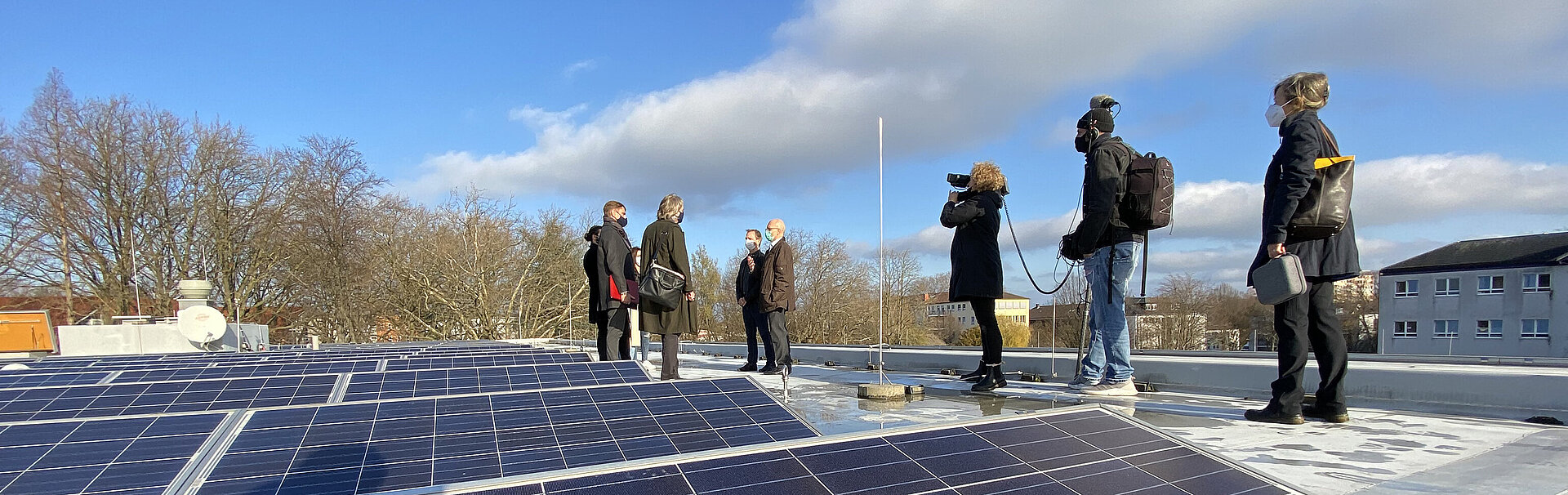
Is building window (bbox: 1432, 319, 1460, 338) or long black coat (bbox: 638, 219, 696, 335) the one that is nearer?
long black coat (bbox: 638, 219, 696, 335)

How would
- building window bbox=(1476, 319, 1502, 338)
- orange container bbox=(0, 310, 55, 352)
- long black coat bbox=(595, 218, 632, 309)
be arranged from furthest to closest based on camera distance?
building window bbox=(1476, 319, 1502, 338)
orange container bbox=(0, 310, 55, 352)
long black coat bbox=(595, 218, 632, 309)

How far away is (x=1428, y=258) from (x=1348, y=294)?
9.62 metres

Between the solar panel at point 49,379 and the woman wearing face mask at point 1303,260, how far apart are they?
7356 mm

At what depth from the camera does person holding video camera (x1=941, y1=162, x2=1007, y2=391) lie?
5684 mm

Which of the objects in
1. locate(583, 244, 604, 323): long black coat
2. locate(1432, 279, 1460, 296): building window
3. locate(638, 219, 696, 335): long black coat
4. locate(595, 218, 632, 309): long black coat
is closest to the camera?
locate(638, 219, 696, 335): long black coat

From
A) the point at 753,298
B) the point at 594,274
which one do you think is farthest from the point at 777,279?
the point at 594,274

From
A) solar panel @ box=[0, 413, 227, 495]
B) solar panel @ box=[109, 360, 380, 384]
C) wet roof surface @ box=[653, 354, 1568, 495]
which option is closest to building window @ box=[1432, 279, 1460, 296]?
wet roof surface @ box=[653, 354, 1568, 495]

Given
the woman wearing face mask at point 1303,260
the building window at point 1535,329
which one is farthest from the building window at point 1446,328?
the woman wearing face mask at point 1303,260

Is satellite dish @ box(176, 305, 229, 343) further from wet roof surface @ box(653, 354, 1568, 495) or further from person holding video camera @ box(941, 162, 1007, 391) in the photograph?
person holding video camera @ box(941, 162, 1007, 391)

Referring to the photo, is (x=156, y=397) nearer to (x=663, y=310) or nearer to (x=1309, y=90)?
(x=663, y=310)

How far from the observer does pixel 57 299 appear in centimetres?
2673

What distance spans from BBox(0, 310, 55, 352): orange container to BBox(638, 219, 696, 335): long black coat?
19.4m

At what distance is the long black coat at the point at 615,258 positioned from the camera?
22.8ft

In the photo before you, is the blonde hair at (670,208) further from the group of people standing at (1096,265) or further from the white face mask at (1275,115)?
the white face mask at (1275,115)
